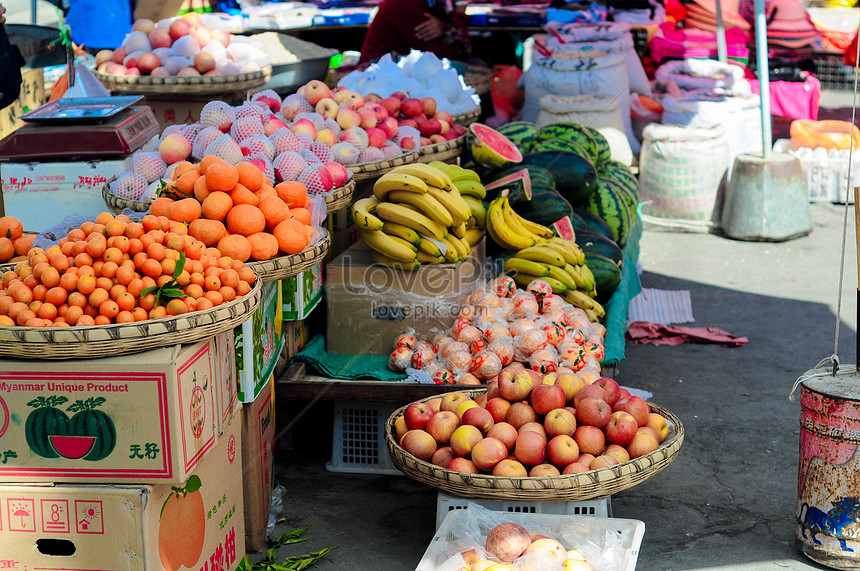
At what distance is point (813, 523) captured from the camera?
2.99m

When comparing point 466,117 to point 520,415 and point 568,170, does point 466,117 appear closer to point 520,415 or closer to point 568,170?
point 568,170

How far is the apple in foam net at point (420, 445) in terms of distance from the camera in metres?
2.90

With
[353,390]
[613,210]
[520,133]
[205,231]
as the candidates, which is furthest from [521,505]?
[520,133]

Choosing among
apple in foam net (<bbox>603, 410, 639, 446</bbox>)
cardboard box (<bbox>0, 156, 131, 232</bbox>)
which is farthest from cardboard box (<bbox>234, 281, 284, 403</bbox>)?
apple in foam net (<bbox>603, 410, 639, 446</bbox>)

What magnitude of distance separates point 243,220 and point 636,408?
142 centimetres

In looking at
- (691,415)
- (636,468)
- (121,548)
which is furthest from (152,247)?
(691,415)

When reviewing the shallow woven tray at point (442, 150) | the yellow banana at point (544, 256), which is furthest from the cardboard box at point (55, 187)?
the yellow banana at point (544, 256)

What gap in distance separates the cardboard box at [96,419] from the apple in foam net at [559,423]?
1.13 m

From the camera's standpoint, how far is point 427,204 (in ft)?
12.3

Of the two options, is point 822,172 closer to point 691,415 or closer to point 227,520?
point 691,415

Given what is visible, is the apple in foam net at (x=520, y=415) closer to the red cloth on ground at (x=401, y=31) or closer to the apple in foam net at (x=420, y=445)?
the apple in foam net at (x=420, y=445)

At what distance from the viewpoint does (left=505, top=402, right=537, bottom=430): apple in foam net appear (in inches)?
116

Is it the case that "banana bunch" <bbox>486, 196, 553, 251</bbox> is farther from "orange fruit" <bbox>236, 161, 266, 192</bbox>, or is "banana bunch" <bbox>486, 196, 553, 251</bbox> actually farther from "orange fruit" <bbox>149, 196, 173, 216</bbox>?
"orange fruit" <bbox>149, 196, 173, 216</bbox>

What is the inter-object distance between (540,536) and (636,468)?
1.23 ft
